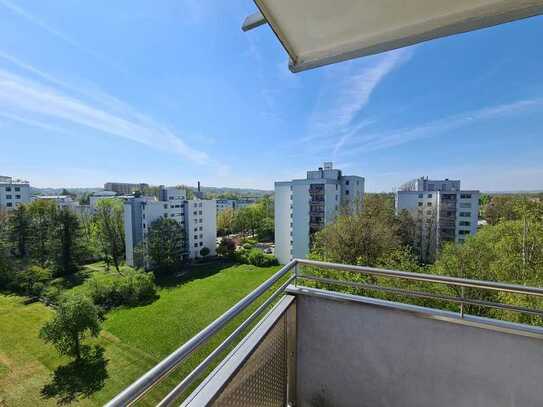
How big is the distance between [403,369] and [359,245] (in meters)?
6.54

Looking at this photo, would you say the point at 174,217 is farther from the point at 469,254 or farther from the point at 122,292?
the point at 469,254

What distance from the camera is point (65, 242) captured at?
51.2ft

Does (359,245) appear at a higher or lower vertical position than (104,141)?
lower

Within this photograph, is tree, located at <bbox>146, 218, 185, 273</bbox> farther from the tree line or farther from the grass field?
the tree line

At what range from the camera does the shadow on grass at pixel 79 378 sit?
7.40m

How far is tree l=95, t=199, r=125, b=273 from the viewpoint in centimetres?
1738

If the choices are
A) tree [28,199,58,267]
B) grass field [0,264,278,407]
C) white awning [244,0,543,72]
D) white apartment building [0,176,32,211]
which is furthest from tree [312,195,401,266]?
white apartment building [0,176,32,211]

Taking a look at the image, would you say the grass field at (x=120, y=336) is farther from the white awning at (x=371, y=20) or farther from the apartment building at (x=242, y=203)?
the apartment building at (x=242, y=203)

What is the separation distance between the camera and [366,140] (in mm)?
13078

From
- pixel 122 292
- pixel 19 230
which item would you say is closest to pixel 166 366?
pixel 122 292

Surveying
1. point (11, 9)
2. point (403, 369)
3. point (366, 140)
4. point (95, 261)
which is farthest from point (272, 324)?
point (95, 261)

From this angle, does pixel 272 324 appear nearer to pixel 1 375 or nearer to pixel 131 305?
pixel 1 375

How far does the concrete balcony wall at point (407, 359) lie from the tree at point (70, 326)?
10140mm

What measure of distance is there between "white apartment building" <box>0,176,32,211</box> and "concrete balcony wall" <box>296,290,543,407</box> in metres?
28.2
